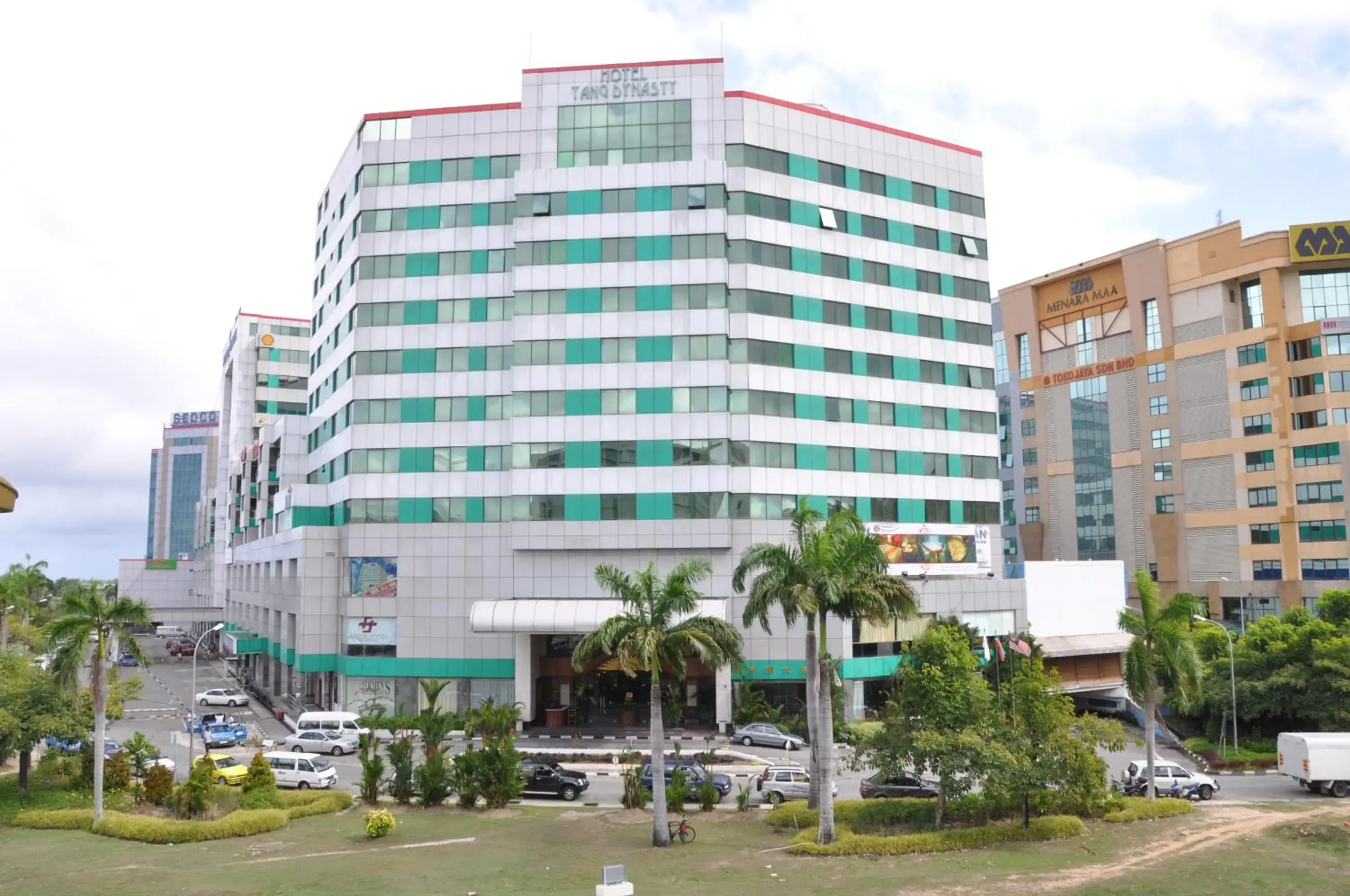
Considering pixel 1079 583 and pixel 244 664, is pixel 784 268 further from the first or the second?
pixel 244 664

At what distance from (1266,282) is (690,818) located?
9175 cm

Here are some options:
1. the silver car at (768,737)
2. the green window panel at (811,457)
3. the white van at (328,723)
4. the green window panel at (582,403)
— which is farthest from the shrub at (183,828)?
the green window panel at (811,457)

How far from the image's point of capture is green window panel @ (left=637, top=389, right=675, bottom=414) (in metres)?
70.0

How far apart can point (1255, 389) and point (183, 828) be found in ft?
345

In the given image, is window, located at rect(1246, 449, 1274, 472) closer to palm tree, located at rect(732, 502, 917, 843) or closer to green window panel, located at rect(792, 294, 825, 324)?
green window panel, located at rect(792, 294, 825, 324)

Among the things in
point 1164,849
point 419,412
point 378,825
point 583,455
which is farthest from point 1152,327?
point 378,825

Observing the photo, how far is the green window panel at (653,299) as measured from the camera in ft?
233

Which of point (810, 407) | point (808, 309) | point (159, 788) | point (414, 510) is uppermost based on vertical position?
point (808, 309)

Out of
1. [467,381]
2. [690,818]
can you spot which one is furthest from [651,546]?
[690,818]

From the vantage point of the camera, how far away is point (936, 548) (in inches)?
2990

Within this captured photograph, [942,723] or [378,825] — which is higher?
Result: [942,723]

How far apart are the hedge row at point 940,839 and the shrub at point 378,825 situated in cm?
1546

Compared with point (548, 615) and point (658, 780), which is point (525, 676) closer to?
point (548, 615)

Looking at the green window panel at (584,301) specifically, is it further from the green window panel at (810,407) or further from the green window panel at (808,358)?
the green window panel at (810,407)
